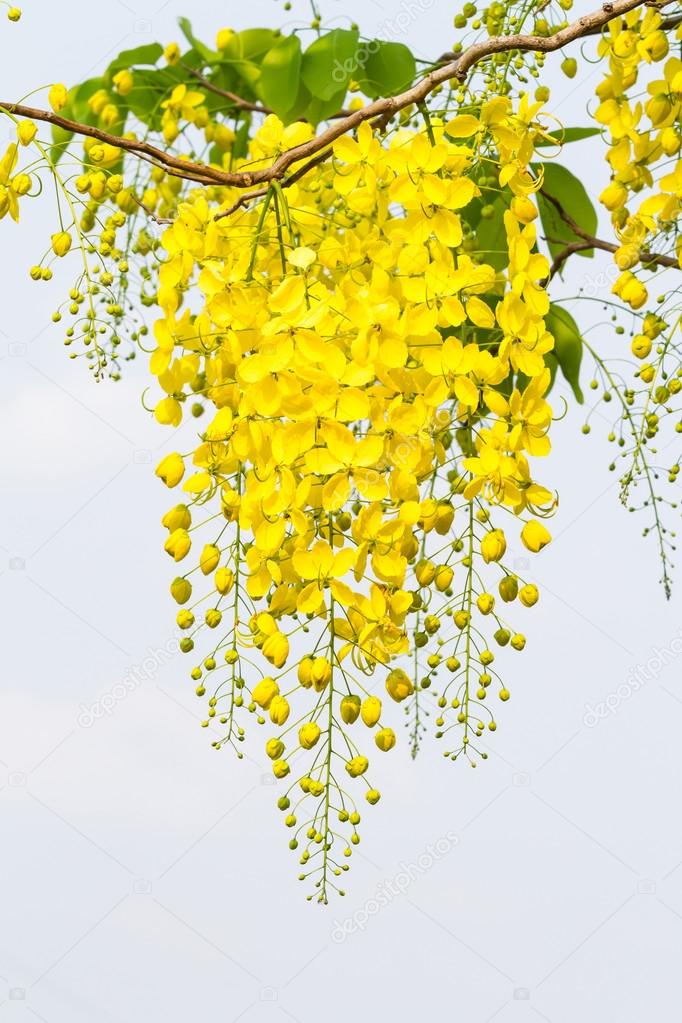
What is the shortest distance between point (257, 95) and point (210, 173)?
76cm

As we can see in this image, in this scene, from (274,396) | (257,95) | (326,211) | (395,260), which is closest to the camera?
(274,396)

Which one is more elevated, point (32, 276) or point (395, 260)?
point (395, 260)

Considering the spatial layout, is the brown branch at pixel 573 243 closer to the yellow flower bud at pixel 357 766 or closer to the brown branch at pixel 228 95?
the brown branch at pixel 228 95

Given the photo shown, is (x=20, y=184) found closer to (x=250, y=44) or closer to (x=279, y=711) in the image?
(x=279, y=711)

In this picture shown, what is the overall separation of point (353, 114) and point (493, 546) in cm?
49

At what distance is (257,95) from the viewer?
6.79ft

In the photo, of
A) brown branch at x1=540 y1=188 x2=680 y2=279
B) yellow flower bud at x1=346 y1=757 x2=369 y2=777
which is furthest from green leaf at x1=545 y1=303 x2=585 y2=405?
yellow flower bud at x1=346 y1=757 x2=369 y2=777

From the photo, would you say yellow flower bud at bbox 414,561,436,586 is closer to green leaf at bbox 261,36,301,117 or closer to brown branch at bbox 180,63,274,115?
green leaf at bbox 261,36,301,117

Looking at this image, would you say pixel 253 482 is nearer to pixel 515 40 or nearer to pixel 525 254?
pixel 525 254

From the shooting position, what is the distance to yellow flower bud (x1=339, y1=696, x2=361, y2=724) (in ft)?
3.95

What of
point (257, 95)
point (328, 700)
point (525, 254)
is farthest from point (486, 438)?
point (257, 95)

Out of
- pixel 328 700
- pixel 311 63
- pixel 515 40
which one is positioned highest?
pixel 515 40

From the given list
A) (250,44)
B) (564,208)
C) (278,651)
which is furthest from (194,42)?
(278,651)

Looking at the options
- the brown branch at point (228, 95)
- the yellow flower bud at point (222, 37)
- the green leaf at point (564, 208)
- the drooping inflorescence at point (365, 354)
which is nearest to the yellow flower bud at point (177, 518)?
the drooping inflorescence at point (365, 354)
